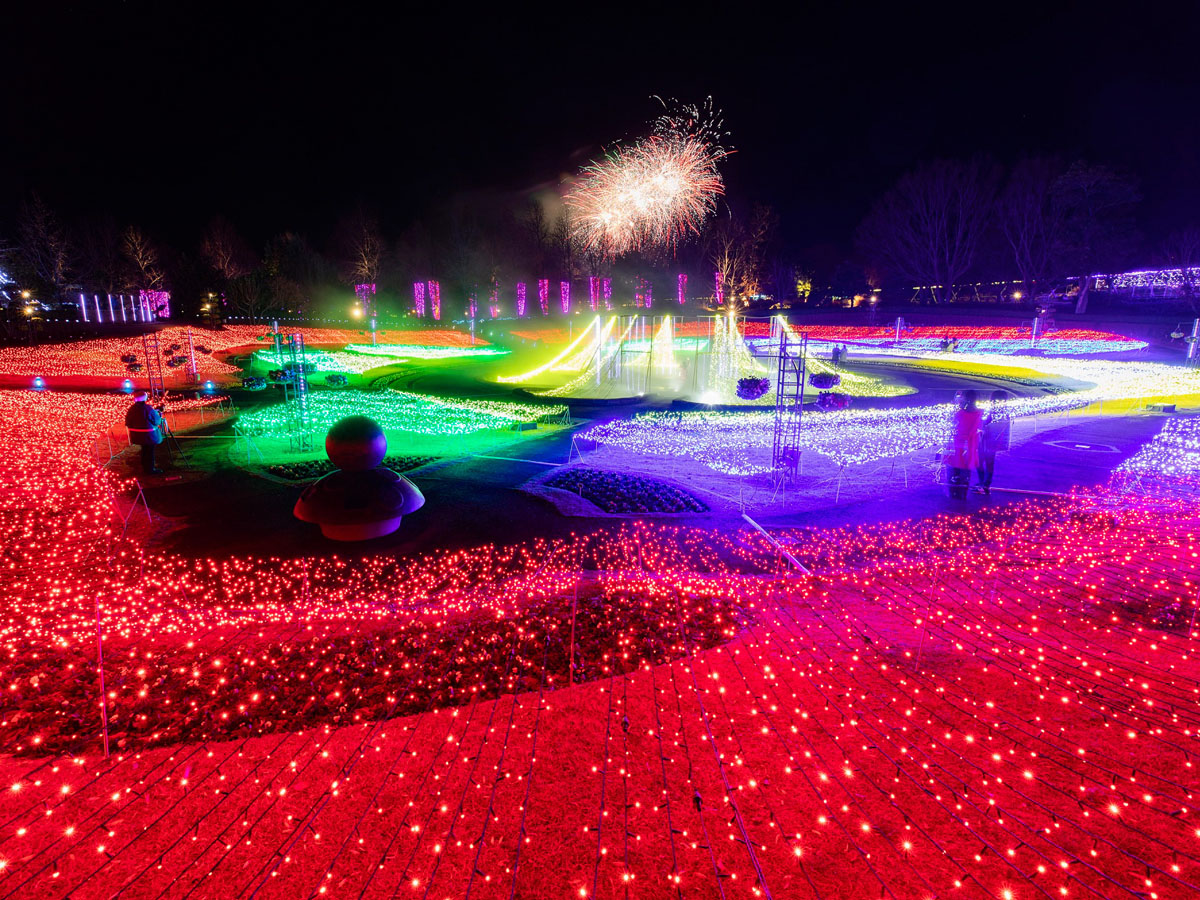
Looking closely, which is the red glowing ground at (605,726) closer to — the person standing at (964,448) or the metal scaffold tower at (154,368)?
the person standing at (964,448)

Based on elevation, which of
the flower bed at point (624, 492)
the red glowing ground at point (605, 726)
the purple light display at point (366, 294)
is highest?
the purple light display at point (366, 294)

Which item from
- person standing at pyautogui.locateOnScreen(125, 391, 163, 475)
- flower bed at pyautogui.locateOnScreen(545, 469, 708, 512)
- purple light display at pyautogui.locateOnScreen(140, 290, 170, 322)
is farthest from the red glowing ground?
purple light display at pyautogui.locateOnScreen(140, 290, 170, 322)

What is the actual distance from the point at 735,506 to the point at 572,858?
5.99 meters

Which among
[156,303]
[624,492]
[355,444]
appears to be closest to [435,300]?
[156,303]

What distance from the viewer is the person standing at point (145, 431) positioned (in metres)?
9.59

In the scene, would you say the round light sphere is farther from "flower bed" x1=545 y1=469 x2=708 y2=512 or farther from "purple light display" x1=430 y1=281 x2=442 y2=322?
"purple light display" x1=430 y1=281 x2=442 y2=322

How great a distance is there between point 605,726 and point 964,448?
23.3ft

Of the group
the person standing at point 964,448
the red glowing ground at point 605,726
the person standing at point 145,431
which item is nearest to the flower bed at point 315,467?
the person standing at point 145,431

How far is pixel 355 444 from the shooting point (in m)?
6.62

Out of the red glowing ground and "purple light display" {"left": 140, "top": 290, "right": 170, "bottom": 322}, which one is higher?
"purple light display" {"left": 140, "top": 290, "right": 170, "bottom": 322}

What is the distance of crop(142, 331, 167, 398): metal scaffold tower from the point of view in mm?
16688

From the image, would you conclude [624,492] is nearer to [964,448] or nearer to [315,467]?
[964,448]

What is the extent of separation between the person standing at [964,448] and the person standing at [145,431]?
1228cm

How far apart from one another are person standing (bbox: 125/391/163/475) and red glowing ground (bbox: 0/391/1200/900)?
11.3 feet
